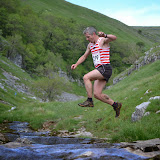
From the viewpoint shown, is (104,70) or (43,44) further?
(43,44)

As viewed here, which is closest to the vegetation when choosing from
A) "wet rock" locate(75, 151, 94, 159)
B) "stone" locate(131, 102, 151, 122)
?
"stone" locate(131, 102, 151, 122)

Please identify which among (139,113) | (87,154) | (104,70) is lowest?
(139,113)

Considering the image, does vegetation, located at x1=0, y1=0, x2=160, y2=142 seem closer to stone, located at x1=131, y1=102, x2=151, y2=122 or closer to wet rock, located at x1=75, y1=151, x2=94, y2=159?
stone, located at x1=131, y1=102, x2=151, y2=122

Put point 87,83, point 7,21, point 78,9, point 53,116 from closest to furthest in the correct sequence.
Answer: point 87,83
point 53,116
point 7,21
point 78,9

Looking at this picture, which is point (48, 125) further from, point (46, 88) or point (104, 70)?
point (46, 88)

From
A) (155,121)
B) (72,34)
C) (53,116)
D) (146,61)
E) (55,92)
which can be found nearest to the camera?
(155,121)

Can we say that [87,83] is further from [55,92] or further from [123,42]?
[123,42]

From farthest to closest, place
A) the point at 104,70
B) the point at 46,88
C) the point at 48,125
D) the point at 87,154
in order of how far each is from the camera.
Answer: the point at 46,88, the point at 48,125, the point at 104,70, the point at 87,154

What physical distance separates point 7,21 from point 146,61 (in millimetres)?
61492

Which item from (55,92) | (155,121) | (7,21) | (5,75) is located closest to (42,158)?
(155,121)

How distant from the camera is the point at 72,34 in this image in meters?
129

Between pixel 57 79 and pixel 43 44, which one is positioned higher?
pixel 43 44

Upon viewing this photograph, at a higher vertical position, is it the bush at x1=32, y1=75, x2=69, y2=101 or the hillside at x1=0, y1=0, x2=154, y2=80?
the hillside at x1=0, y1=0, x2=154, y2=80

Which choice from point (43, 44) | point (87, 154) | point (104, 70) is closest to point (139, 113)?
Answer: point (104, 70)
